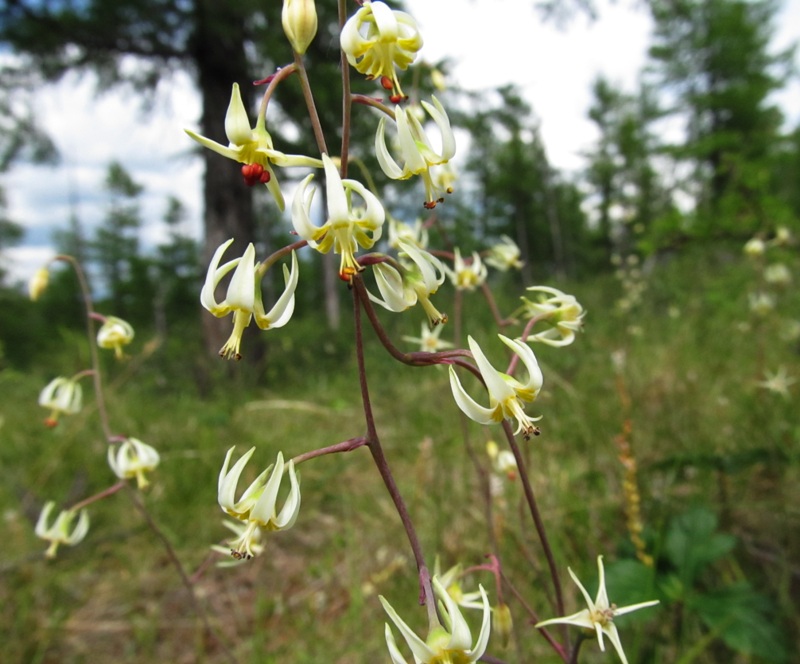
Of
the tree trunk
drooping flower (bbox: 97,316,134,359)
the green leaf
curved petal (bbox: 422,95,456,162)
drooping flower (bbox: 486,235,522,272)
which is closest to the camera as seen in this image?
curved petal (bbox: 422,95,456,162)

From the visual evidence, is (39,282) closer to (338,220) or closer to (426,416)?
(338,220)

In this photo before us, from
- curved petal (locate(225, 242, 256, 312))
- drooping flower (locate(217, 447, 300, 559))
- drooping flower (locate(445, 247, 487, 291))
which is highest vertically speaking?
drooping flower (locate(445, 247, 487, 291))

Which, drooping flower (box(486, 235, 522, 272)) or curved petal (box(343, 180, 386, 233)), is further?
drooping flower (box(486, 235, 522, 272))

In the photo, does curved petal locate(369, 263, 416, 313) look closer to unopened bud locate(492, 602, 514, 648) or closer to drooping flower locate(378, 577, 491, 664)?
drooping flower locate(378, 577, 491, 664)

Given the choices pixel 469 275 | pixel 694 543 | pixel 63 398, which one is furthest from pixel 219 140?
pixel 694 543

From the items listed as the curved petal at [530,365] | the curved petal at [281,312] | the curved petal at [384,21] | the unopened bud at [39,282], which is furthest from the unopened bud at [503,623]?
the unopened bud at [39,282]

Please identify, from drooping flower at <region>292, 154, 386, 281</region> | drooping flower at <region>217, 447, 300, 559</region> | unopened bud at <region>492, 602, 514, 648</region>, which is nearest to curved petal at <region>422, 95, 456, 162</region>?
drooping flower at <region>292, 154, 386, 281</region>

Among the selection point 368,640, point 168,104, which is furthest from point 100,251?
point 368,640
